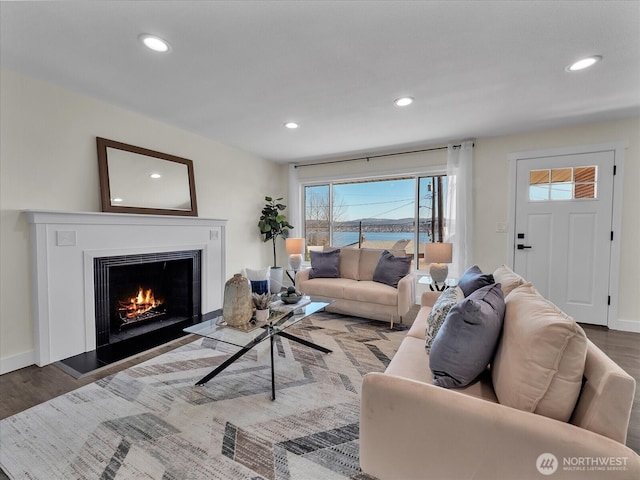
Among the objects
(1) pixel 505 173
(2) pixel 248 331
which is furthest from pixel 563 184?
(2) pixel 248 331

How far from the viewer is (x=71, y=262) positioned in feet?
8.24

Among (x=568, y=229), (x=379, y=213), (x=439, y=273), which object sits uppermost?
(x=379, y=213)

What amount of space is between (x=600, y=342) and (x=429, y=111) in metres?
2.92

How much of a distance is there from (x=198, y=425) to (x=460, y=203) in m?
3.79

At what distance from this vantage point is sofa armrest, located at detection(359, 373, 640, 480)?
2.86 feet

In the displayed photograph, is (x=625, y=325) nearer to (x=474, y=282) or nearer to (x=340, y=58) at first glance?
(x=474, y=282)

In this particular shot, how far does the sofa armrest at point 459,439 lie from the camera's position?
871mm

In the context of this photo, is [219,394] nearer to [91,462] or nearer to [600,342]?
[91,462]

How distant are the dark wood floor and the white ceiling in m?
2.34

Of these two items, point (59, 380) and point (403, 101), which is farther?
point (403, 101)

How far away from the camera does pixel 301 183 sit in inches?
207

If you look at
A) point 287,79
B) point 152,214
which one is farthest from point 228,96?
point 152,214

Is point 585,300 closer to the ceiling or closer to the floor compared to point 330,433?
closer to the ceiling

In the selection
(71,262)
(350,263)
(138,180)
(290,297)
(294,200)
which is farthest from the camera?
(294,200)
